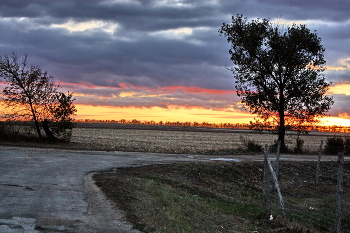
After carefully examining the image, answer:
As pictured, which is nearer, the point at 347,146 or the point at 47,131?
the point at 47,131

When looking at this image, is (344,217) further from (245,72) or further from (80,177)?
(245,72)

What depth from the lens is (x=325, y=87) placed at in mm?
34500

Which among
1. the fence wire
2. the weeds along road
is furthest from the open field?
the weeds along road

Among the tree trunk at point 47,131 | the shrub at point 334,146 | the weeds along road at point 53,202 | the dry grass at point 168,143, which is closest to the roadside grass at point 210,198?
the weeds along road at point 53,202

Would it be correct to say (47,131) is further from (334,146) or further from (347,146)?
(347,146)

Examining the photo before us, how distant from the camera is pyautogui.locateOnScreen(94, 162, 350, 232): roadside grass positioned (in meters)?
10.2

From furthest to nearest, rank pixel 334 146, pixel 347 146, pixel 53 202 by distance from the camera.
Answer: pixel 347 146 < pixel 334 146 < pixel 53 202

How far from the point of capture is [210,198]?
574 inches

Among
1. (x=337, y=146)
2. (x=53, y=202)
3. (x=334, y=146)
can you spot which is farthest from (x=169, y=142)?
(x=53, y=202)

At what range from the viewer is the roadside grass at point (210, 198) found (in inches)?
402

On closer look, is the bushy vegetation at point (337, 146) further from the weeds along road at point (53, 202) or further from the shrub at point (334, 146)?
the weeds along road at point (53, 202)

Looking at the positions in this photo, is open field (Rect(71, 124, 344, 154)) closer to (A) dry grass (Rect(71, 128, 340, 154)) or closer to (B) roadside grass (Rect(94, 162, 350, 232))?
(A) dry grass (Rect(71, 128, 340, 154))

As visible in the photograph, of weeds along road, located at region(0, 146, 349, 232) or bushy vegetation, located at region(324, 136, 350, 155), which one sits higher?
bushy vegetation, located at region(324, 136, 350, 155)

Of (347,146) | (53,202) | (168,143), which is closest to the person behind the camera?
(53,202)
